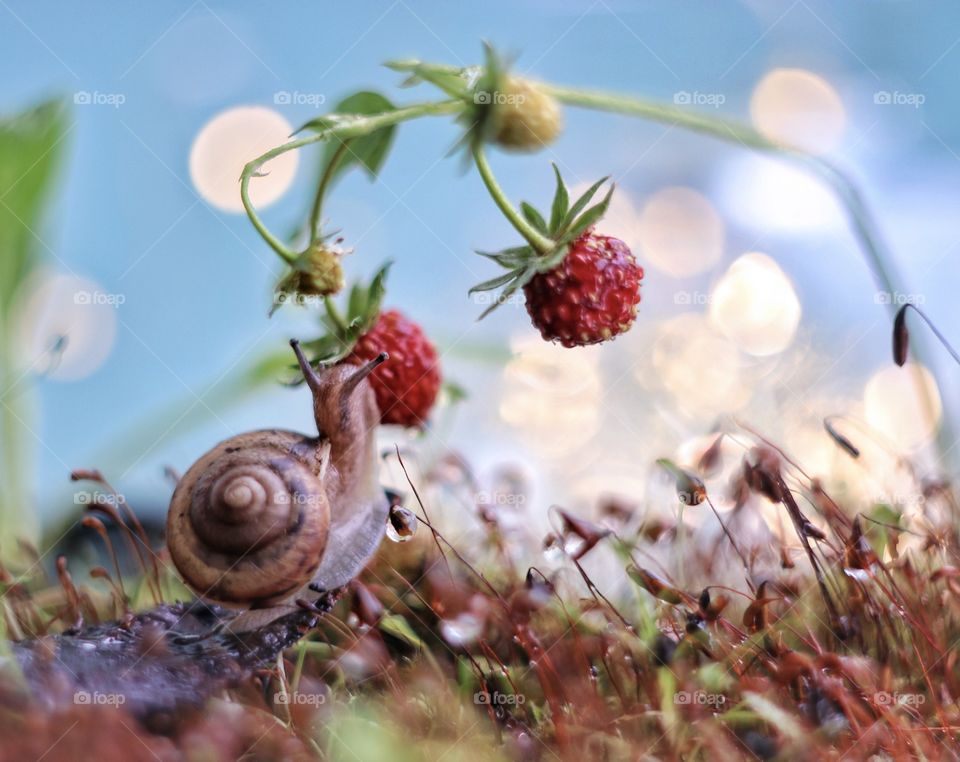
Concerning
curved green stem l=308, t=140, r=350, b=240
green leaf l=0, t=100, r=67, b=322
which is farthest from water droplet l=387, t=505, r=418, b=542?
green leaf l=0, t=100, r=67, b=322

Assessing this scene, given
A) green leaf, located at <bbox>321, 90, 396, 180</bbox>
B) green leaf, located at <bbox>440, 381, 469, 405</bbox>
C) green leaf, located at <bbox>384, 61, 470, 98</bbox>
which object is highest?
green leaf, located at <bbox>384, 61, 470, 98</bbox>

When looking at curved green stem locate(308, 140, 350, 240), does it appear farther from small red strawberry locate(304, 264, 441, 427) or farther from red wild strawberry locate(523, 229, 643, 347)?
red wild strawberry locate(523, 229, 643, 347)

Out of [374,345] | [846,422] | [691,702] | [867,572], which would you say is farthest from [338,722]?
[846,422]

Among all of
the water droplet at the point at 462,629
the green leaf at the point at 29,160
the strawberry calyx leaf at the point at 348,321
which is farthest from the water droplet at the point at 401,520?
the green leaf at the point at 29,160

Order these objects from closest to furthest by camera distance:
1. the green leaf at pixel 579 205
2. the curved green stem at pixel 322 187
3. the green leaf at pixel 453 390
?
the green leaf at pixel 579 205 → the curved green stem at pixel 322 187 → the green leaf at pixel 453 390

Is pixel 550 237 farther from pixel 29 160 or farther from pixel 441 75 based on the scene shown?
pixel 29 160

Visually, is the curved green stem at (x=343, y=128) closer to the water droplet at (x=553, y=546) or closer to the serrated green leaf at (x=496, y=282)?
the serrated green leaf at (x=496, y=282)
